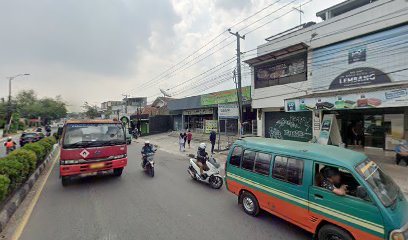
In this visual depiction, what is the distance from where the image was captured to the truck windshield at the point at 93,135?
6633mm

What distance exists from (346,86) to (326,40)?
3.11 meters

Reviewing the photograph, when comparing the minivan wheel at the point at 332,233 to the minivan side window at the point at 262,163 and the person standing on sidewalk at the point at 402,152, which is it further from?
the person standing on sidewalk at the point at 402,152

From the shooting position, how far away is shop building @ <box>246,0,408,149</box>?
31.8 feet

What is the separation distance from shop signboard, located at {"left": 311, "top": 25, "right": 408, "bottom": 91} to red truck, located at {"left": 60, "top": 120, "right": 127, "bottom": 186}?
12.0 m

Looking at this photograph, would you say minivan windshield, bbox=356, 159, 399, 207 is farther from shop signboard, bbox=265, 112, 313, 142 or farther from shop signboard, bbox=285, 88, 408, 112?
shop signboard, bbox=265, 112, 313, 142

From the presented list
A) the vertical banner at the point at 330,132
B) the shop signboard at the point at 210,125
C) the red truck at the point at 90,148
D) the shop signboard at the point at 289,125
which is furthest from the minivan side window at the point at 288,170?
the shop signboard at the point at 210,125

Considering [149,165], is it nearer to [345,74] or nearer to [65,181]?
[65,181]

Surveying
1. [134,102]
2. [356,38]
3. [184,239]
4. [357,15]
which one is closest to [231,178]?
[184,239]

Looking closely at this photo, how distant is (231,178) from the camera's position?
5.43 meters

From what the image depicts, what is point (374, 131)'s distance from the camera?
11.3m

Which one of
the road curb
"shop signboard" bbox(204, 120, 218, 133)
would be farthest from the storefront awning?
A: the road curb

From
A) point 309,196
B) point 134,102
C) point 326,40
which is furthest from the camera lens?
point 134,102

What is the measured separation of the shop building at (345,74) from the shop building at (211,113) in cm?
355

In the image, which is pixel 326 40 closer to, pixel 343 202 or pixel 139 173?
pixel 343 202
